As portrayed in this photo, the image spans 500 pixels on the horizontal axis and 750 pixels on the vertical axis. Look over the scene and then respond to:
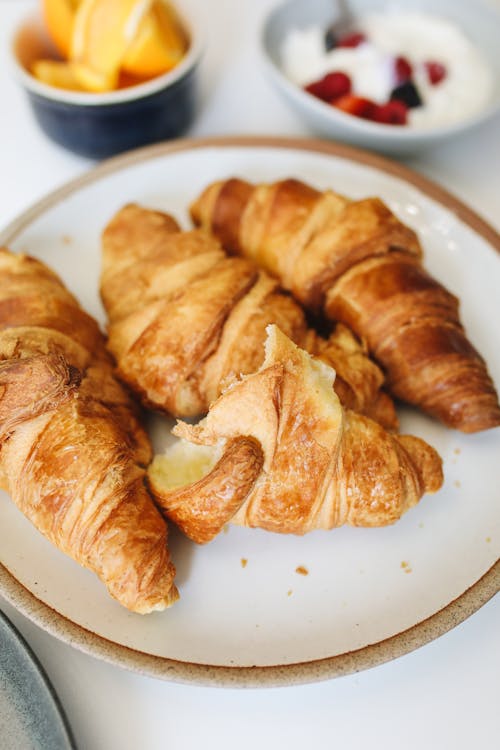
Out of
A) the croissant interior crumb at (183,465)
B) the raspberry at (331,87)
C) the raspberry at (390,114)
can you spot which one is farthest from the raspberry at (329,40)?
the croissant interior crumb at (183,465)

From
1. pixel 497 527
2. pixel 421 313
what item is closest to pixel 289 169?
pixel 421 313

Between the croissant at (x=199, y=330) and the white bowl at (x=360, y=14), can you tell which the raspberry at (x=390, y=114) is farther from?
the croissant at (x=199, y=330)

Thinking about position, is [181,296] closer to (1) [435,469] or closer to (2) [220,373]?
(2) [220,373]

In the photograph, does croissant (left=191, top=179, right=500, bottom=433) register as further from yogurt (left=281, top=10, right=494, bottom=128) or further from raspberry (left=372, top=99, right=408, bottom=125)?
yogurt (left=281, top=10, right=494, bottom=128)

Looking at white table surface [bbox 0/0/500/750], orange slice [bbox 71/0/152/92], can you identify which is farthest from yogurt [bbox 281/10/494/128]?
white table surface [bbox 0/0/500/750]

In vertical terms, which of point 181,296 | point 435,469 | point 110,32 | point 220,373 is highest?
point 110,32

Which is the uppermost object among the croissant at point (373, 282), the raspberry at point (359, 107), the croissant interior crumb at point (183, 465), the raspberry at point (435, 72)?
the raspberry at point (435, 72)
